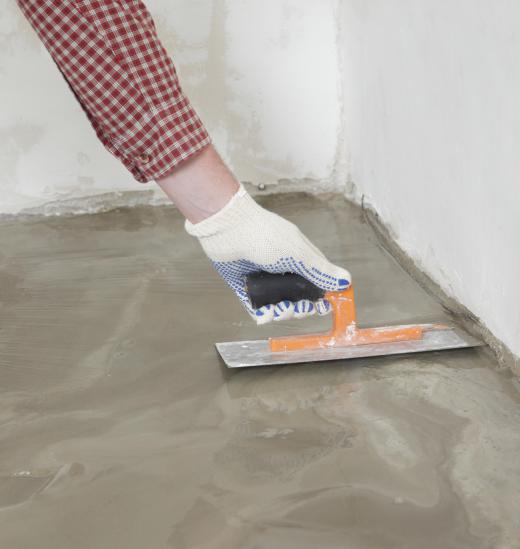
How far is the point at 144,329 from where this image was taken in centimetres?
181

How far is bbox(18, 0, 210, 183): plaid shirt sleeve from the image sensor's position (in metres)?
1.19

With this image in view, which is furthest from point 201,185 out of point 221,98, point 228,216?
point 221,98

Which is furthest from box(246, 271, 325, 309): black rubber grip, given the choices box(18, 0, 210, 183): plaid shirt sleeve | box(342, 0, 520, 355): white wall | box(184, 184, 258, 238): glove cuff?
box(342, 0, 520, 355): white wall

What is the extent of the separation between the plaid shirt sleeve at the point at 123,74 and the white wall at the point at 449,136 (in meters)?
0.65

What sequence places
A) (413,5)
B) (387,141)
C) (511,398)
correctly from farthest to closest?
(387,141), (413,5), (511,398)

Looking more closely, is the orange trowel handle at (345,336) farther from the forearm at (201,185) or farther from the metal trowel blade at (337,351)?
the forearm at (201,185)

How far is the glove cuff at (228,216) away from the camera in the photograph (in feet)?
4.33

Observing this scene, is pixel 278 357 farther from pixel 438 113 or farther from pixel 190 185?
pixel 438 113

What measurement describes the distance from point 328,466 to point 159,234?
→ 1.30 m

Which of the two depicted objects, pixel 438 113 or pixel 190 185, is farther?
pixel 438 113

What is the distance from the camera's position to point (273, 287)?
143 cm

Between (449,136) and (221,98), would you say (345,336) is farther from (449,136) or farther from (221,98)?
(221,98)

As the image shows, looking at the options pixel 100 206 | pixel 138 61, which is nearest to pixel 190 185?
pixel 138 61

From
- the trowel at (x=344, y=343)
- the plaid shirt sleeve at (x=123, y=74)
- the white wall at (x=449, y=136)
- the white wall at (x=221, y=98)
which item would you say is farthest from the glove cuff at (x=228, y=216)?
the white wall at (x=221, y=98)
